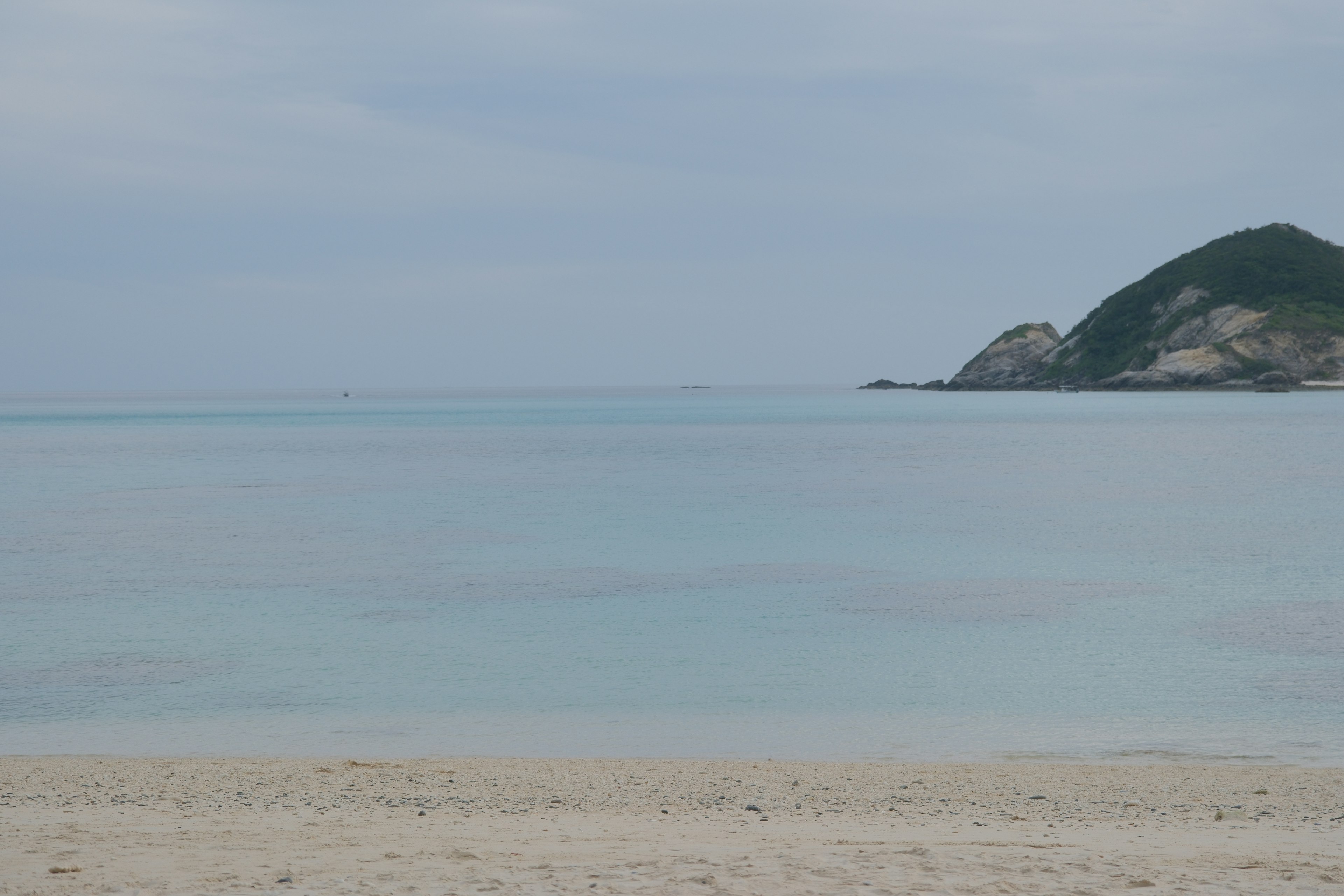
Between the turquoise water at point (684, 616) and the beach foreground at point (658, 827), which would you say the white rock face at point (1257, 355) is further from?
the beach foreground at point (658, 827)

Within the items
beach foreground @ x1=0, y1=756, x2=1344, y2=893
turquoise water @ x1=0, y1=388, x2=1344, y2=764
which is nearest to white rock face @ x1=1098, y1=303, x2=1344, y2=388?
turquoise water @ x1=0, y1=388, x2=1344, y2=764

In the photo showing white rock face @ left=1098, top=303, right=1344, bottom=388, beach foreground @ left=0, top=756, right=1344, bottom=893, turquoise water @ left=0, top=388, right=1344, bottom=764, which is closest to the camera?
beach foreground @ left=0, top=756, right=1344, bottom=893

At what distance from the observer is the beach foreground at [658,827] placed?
7578 mm

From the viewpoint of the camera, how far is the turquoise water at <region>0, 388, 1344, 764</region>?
14.2 meters

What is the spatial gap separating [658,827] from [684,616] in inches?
505

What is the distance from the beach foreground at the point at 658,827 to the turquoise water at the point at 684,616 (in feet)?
5.07

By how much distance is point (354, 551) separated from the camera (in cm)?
3194

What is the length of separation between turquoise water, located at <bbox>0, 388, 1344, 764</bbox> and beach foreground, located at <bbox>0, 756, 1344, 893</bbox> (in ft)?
5.07

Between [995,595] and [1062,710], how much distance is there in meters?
9.43

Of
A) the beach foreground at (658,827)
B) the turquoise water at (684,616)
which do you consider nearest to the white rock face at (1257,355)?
the turquoise water at (684,616)

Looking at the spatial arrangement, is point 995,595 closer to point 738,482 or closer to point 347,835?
point 347,835

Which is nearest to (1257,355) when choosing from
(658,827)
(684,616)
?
(684,616)

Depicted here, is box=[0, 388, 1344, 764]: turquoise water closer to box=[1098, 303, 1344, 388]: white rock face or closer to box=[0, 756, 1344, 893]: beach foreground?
box=[0, 756, 1344, 893]: beach foreground

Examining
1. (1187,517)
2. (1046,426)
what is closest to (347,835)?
(1187,517)
